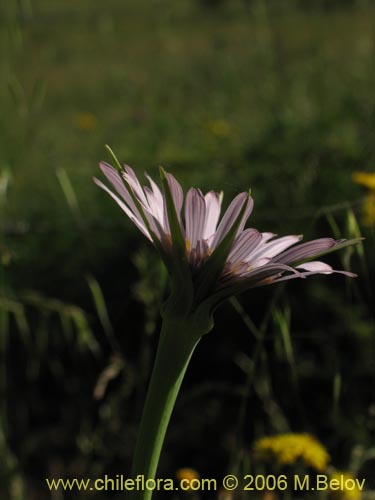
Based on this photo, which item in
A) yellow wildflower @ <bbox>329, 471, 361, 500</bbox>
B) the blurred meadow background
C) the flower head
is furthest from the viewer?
the blurred meadow background

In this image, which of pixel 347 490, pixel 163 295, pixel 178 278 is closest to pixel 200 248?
pixel 178 278

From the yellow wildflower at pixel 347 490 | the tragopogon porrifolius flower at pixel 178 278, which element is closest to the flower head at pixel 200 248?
the tragopogon porrifolius flower at pixel 178 278

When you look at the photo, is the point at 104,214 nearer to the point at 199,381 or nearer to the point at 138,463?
the point at 199,381

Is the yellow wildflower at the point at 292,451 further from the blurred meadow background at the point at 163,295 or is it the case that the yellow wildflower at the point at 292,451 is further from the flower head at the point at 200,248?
the flower head at the point at 200,248

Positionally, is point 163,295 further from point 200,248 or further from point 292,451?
point 200,248

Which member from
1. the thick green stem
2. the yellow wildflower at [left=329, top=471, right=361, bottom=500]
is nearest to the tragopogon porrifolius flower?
the thick green stem

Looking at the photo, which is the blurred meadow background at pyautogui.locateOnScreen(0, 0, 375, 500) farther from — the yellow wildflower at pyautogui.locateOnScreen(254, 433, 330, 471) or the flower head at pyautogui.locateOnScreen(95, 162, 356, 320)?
the flower head at pyautogui.locateOnScreen(95, 162, 356, 320)
